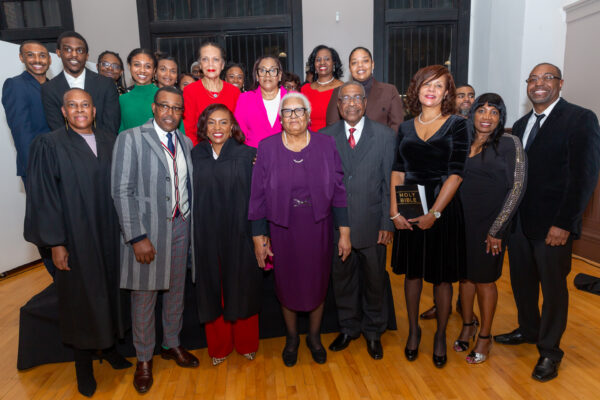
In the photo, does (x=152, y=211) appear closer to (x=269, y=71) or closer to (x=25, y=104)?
(x=269, y=71)

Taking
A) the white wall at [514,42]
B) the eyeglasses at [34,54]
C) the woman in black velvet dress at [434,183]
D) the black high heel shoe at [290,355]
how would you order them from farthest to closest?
the white wall at [514,42]
the eyeglasses at [34,54]
the black high heel shoe at [290,355]
the woman in black velvet dress at [434,183]

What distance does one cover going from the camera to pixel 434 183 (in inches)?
90.0

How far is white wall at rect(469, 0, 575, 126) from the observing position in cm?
471

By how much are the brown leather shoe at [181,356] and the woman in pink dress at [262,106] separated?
5.04ft

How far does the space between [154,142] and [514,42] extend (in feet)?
16.2

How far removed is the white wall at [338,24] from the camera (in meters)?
5.96

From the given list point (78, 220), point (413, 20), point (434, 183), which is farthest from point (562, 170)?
point (413, 20)

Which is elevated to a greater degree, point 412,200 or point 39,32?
point 39,32

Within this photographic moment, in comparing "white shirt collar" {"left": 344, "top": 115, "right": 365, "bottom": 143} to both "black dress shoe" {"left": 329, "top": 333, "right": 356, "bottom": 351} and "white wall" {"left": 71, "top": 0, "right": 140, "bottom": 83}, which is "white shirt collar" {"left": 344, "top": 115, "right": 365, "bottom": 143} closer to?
"black dress shoe" {"left": 329, "top": 333, "right": 356, "bottom": 351}

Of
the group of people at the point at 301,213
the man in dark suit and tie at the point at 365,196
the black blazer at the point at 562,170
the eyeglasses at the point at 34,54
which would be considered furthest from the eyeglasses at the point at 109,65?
the black blazer at the point at 562,170

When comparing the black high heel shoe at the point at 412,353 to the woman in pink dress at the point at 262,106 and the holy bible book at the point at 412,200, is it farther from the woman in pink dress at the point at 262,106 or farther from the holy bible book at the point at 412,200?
the woman in pink dress at the point at 262,106

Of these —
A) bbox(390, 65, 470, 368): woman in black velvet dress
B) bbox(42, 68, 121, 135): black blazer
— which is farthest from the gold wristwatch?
bbox(42, 68, 121, 135): black blazer

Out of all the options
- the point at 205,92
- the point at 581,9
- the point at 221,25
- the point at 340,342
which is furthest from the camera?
the point at 221,25

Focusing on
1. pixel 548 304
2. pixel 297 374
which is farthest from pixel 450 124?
pixel 297 374
